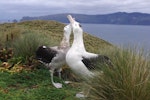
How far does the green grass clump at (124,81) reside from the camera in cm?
443

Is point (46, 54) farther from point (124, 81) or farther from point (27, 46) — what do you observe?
point (124, 81)

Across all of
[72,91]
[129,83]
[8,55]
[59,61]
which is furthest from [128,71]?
[8,55]

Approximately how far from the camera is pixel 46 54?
6.91 meters

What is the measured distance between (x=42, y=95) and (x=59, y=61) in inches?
38.1

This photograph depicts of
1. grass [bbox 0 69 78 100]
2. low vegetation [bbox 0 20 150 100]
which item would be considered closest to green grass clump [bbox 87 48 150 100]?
low vegetation [bbox 0 20 150 100]

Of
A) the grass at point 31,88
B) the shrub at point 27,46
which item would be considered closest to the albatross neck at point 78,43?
the grass at point 31,88

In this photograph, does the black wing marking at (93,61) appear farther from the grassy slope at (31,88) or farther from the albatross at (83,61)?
the grassy slope at (31,88)

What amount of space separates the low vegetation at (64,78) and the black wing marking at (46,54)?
1.22 ft

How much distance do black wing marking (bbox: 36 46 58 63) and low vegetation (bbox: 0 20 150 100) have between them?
37 cm

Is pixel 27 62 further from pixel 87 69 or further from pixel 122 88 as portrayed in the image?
pixel 122 88

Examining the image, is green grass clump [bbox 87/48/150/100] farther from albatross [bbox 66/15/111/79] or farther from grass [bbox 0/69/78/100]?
grass [bbox 0/69/78/100]

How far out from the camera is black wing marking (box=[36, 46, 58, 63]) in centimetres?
679

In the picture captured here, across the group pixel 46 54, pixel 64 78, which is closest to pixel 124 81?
pixel 46 54

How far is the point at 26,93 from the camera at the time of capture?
6.12m
